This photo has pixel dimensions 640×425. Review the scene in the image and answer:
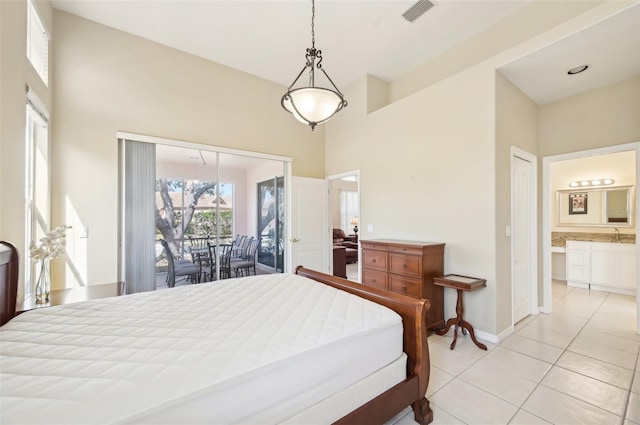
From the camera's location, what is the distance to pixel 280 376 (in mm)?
1181

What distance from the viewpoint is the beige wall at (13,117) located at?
1.74 metres

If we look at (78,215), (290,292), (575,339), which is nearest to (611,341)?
(575,339)

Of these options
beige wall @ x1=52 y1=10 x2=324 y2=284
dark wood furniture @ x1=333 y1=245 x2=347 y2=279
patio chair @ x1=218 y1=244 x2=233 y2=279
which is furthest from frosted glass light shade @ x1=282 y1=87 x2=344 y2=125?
dark wood furniture @ x1=333 y1=245 x2=347 y2=279

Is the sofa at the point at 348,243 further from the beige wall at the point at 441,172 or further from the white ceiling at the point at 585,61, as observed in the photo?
the white ceiling at the point at 585,61

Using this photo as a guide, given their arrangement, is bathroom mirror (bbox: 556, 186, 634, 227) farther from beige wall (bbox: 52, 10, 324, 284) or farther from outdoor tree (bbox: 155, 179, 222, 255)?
outdoor tree (bbox: 155, 179, 222, 255)

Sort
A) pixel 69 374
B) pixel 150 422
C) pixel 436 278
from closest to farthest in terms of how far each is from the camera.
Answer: pixel 150 422 < pixel 69 374 < pixel 436 278

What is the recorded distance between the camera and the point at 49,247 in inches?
81.4

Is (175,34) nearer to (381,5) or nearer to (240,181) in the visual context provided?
(240,181)

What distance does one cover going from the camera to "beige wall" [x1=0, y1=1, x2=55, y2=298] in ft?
5.72

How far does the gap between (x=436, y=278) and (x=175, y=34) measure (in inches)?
177

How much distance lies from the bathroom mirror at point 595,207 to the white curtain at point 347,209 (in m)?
5.67

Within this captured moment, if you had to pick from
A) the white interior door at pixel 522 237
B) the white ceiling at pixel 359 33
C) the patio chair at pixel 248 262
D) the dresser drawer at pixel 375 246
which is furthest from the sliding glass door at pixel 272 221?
the white interior door at pixel 522 237

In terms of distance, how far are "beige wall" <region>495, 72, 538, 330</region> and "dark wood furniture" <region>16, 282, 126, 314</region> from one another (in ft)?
13.0

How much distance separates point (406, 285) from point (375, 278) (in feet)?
1.63
